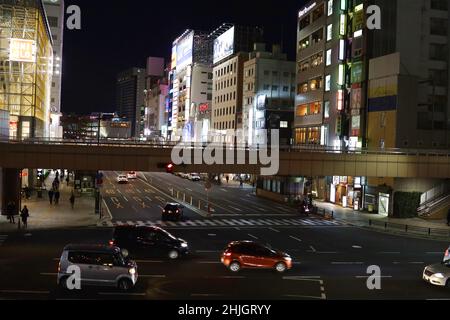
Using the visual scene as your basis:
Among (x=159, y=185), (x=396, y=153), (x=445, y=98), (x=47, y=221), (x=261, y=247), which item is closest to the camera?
(x=261, y=247)

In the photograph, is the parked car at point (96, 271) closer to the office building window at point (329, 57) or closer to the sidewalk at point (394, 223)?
the sidewalk at point (394, 223)

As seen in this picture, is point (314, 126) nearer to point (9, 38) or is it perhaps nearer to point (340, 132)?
point (340, 132)

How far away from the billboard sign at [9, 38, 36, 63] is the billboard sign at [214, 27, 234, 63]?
63947 mm

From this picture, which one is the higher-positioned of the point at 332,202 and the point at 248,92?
the point at 248,92

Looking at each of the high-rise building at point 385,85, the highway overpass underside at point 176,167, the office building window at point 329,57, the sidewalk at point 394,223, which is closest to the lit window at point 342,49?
the high-rise building at point 385,85

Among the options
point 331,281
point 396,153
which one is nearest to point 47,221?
point 331,281

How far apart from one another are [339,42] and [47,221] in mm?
42002

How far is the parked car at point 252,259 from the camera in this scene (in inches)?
1053

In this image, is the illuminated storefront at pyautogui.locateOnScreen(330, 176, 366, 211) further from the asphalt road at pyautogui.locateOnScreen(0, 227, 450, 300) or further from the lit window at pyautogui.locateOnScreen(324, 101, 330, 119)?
the asphalt road at pyautogui.locateOnScreen(0, 227, 450, 300)

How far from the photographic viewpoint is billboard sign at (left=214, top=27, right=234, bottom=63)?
409 feet

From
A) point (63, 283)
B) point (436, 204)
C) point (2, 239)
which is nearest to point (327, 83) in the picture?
point (436, 204)

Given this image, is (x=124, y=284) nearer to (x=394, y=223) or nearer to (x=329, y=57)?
(x=394, y=223)

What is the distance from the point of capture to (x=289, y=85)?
10869 centimetres

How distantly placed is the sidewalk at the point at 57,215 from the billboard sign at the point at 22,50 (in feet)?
53.5
